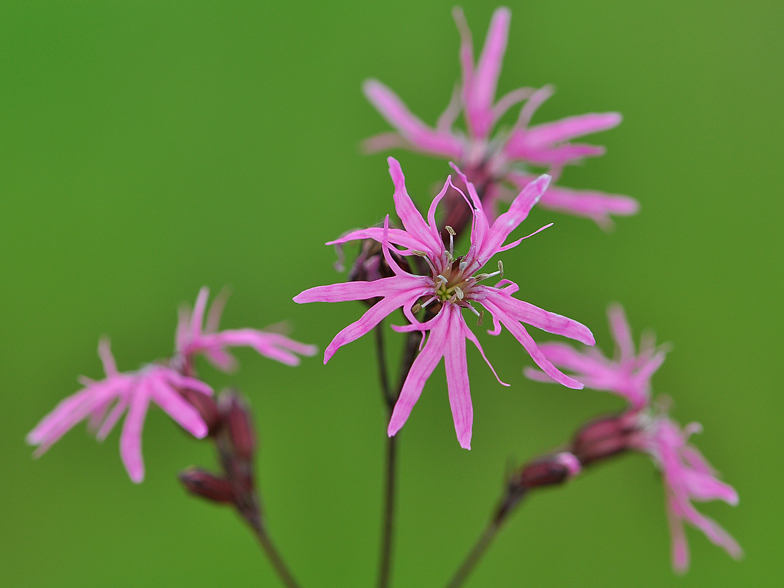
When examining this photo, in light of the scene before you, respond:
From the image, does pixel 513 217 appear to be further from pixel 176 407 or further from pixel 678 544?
pixel 678 544

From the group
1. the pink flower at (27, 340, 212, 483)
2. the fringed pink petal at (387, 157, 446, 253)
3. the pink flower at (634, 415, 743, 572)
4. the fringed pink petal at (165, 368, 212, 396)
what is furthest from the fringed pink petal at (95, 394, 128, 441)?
the pink flower at (634, 415, 743, 572)

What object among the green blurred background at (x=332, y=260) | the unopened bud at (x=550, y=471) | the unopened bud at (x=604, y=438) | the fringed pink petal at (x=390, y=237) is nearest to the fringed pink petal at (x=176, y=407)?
the fringed pink petal at (x=390, y=237)

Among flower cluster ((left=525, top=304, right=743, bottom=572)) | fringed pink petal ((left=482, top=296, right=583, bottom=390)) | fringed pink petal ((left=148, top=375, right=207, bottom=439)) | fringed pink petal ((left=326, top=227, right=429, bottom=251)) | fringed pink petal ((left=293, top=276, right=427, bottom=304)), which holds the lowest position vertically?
flower cluster ((left=525, top=304, right=743, bottom=572))

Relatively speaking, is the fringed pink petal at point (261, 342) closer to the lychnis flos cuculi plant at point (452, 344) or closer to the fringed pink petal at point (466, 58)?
the lychnis flos cuculi plant at point (452, 344)

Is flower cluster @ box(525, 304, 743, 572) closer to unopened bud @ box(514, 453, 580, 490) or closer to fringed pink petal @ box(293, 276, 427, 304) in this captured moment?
unopened bud @ box(514, 453, 580, 490)

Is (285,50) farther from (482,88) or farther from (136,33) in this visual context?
(482,88)

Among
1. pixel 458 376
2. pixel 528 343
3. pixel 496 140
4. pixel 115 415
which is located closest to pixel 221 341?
pixel 115 415
